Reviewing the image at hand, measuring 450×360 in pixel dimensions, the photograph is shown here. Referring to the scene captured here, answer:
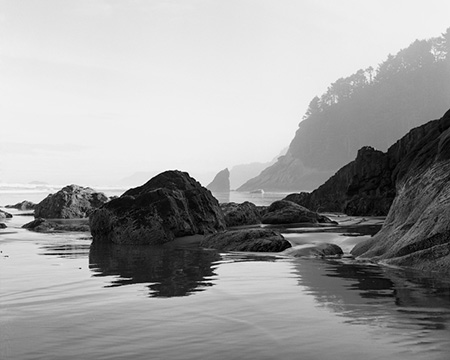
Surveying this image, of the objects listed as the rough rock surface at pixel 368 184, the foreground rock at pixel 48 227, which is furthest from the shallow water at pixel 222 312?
the rough rock surface at pixel 368 184

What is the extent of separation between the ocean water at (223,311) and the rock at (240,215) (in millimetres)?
12099

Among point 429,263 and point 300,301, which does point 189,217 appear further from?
point 300,301

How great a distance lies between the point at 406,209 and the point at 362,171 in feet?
73.0

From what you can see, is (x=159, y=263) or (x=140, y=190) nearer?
(x=159, y=263)

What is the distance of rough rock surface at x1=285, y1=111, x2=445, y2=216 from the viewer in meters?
28.6

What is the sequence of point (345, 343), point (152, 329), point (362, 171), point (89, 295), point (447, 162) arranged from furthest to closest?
point (362, 171) → point (447, 162) → point (89, 295) → point (152, 329) → point (345, 343)

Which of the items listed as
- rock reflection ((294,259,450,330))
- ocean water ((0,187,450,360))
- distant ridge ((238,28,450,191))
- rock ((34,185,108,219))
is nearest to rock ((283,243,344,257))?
ocean water ((0,187,450,360))

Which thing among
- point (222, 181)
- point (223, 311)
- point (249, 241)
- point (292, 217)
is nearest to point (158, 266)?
point (249, 241)

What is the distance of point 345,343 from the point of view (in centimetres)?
371

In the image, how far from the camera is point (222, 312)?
490 cm

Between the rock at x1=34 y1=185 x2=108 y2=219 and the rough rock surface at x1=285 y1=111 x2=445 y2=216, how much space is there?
51.3 feet

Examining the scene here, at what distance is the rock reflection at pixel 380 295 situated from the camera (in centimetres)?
444

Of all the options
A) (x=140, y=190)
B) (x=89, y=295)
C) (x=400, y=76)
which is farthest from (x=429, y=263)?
(x=400, y=76)

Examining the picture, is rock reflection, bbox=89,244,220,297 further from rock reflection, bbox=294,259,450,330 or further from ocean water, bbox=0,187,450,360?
rock reflection, bbox=294,259,450,330
